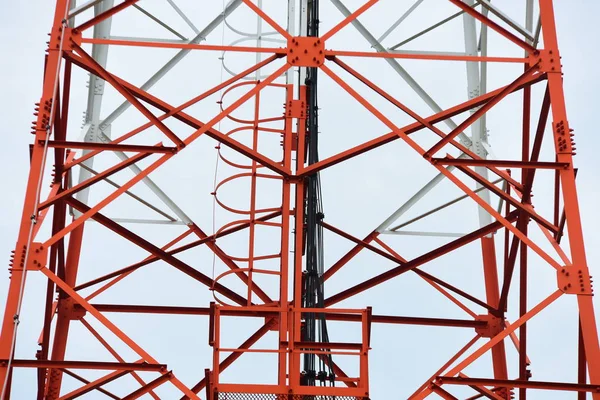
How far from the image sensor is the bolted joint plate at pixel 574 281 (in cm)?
1772

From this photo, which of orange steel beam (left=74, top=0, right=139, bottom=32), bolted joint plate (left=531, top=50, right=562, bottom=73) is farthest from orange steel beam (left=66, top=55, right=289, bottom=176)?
bolted joint plate (left=531, top=50, right=562, bottom=73)

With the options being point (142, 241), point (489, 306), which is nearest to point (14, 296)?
point (142, 241)

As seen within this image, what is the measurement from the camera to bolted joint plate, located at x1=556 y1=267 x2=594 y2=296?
17.7 m

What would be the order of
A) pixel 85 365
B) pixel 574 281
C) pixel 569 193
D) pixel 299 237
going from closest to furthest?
pixel 85 365 < pixel 574 281 < pixel 569 193 < pixel 299 237

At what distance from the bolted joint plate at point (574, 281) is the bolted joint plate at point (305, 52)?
482 centimetres

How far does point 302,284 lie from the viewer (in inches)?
808

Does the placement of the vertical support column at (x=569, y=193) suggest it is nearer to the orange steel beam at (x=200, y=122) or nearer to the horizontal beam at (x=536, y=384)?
the horizontal beam at (x=536, y=384)

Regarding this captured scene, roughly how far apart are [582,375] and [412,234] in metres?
6.41

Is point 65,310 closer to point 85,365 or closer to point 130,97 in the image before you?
point 130,97

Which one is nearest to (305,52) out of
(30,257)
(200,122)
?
(200,122)

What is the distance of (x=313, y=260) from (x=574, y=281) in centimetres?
411

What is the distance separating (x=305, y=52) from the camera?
19578 mm

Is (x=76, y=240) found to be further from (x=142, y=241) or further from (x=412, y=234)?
(x=412, y=234)

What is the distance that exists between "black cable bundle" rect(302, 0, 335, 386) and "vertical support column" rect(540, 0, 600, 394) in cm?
360
